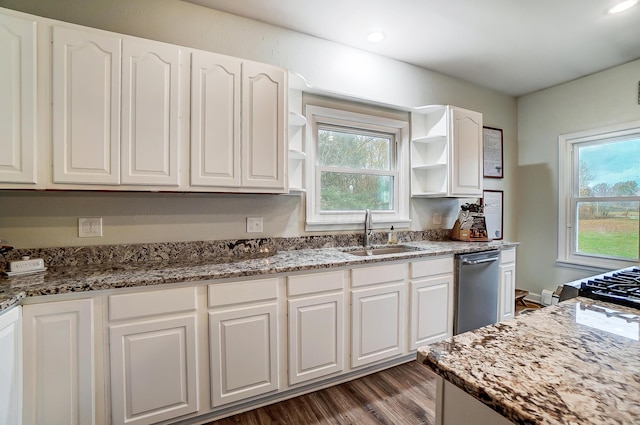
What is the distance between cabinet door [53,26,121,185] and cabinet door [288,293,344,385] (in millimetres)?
1346

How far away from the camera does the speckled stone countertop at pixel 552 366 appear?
0.52 meters

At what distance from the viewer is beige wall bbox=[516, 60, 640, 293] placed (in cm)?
304

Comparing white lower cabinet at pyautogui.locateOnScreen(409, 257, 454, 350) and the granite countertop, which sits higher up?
the granite countertop

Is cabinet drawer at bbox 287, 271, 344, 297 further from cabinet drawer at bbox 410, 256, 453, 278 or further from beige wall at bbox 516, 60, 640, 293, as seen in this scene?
beige wall at bbox 516, 60, 640, 293

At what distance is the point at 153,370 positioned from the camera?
1.50m

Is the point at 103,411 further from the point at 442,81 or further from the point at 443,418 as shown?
the point at 442,81

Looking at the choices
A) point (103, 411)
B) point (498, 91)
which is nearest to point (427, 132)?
point (498, 91)

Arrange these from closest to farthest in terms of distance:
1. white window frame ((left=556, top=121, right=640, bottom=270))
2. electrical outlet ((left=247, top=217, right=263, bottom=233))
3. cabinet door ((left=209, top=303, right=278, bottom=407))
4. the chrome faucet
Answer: cabinet door ((left=209, top=303, right=278, bottom=407)) → electrical outlet ((left=247, top=217, right=263, bottom=233)) → the chrome faucet → white window frame ((left=556, top=121, right=640, bottom=270))

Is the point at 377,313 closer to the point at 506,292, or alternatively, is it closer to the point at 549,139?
the point at 506,292

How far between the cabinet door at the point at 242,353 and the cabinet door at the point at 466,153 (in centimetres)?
213

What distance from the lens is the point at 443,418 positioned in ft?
2.39

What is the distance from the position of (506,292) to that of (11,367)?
3.54 m

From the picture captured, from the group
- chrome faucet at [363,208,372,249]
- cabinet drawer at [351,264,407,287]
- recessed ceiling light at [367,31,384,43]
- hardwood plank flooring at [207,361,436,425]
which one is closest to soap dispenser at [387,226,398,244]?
chrome faucet at [363,208,372,249]

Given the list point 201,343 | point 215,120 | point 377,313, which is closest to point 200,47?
point 215,120
